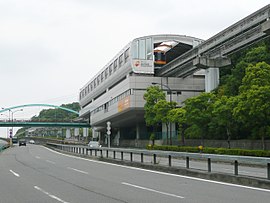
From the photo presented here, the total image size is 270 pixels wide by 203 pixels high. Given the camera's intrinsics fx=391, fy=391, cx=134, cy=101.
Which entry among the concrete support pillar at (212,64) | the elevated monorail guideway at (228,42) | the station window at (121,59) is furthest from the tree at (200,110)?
the station window at (121,59)

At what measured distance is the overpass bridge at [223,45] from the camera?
4414cm

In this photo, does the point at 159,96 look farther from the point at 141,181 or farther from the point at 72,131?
the point at 72,131

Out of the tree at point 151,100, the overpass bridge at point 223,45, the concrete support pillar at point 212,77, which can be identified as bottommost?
the tree at point 151,100

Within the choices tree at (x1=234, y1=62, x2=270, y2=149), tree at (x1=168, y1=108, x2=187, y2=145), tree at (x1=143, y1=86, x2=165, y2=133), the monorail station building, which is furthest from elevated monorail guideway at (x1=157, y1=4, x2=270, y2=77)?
tree at (x1=168, y1=108, x2=187, y2=145)

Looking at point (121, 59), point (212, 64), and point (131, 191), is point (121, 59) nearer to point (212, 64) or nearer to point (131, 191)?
point (212, 64)

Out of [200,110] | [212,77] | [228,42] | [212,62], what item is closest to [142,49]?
[212,77]

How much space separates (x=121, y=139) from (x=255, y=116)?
65.8 metres

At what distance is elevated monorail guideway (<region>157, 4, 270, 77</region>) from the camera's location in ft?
144

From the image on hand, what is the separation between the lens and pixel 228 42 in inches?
1993

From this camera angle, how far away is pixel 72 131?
19088 centimetres

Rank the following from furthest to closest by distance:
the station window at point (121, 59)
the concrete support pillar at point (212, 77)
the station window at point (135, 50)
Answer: the station window at point (121, 59), the station window at point (135, 50), the concrete support pillar at point (212, 77)

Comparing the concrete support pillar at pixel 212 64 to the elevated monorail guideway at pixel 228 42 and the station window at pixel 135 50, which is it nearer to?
the elevated monorail guideway at pixel 228 42

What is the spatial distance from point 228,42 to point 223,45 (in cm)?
119

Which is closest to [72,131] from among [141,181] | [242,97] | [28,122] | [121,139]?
[28,122]
